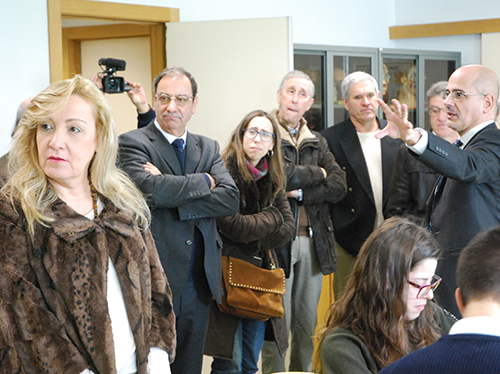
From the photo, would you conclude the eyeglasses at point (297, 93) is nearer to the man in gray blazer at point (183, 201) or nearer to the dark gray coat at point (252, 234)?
the dark gray coat at point (252, 234)

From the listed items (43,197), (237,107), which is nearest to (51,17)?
(237,107)

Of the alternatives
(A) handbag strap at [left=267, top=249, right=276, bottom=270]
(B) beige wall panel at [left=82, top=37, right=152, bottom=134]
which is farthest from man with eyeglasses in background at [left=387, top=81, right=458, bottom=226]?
(B) beige wall panel at [left=82, top=37, right=152, bottom=134]

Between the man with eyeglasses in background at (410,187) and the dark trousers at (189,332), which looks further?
the man with eyeglasses in background at (410,187)

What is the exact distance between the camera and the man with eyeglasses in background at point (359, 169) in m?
3.51

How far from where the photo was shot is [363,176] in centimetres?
352

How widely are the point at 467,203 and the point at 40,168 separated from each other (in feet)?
→ 5.83

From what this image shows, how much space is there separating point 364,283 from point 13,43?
A: 281 centimetres

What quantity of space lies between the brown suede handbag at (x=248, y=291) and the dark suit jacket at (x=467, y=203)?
2.57ft

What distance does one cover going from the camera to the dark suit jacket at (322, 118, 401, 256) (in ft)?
11.5

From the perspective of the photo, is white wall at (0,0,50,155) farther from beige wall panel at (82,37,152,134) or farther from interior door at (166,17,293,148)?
beige wall panel at (82,37,152,134)

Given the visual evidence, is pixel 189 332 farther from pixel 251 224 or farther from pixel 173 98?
pixel 173 98

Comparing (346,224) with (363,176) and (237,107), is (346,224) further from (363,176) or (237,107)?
(237,107)

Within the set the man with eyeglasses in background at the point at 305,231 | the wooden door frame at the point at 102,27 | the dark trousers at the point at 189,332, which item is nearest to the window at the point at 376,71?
the wooden door frame at the point at 102,27

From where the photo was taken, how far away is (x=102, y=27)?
5.20m
